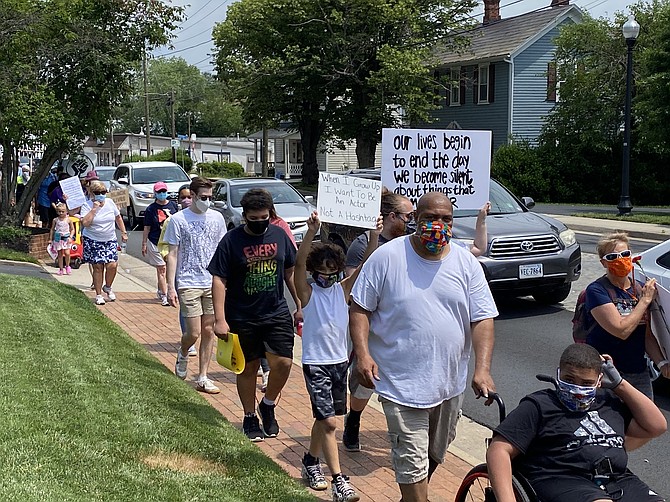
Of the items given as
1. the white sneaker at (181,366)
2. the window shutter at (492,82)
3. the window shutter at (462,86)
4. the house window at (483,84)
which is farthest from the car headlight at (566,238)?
the window shutter at (462,86)

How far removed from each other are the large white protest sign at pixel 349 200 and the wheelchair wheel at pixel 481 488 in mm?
1971

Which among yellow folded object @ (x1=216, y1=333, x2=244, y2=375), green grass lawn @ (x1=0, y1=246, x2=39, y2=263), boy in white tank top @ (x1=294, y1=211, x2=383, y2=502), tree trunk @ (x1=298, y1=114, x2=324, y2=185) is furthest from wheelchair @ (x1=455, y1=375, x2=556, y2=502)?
tree trunk @ (x1=298, y1=114, x2=324, y2=185)

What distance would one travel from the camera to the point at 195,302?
314 inches

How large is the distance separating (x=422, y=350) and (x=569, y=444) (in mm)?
849

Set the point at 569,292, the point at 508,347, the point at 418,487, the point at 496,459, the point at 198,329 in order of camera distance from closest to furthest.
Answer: the point at 496,459 < the point at 418,487 < the point at 198,329 < the point at 508,347 < the point at 569,292

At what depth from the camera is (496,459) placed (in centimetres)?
403

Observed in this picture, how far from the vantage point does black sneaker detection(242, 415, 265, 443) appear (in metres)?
6.40

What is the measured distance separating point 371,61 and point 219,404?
38.1 meters

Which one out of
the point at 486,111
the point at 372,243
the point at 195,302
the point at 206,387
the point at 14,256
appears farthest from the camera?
the point at 486,111

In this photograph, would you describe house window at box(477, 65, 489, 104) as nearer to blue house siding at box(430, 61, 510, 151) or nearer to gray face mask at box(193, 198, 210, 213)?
blue house siding at box(430, 61, 510, 151)

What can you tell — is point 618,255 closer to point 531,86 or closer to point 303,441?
point 303,441

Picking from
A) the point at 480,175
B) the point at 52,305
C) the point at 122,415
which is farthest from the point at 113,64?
the point at 122,415

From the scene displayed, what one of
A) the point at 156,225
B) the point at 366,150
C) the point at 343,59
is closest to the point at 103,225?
the point at 156,225

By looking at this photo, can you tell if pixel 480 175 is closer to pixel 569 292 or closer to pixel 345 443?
pixel 345 443
